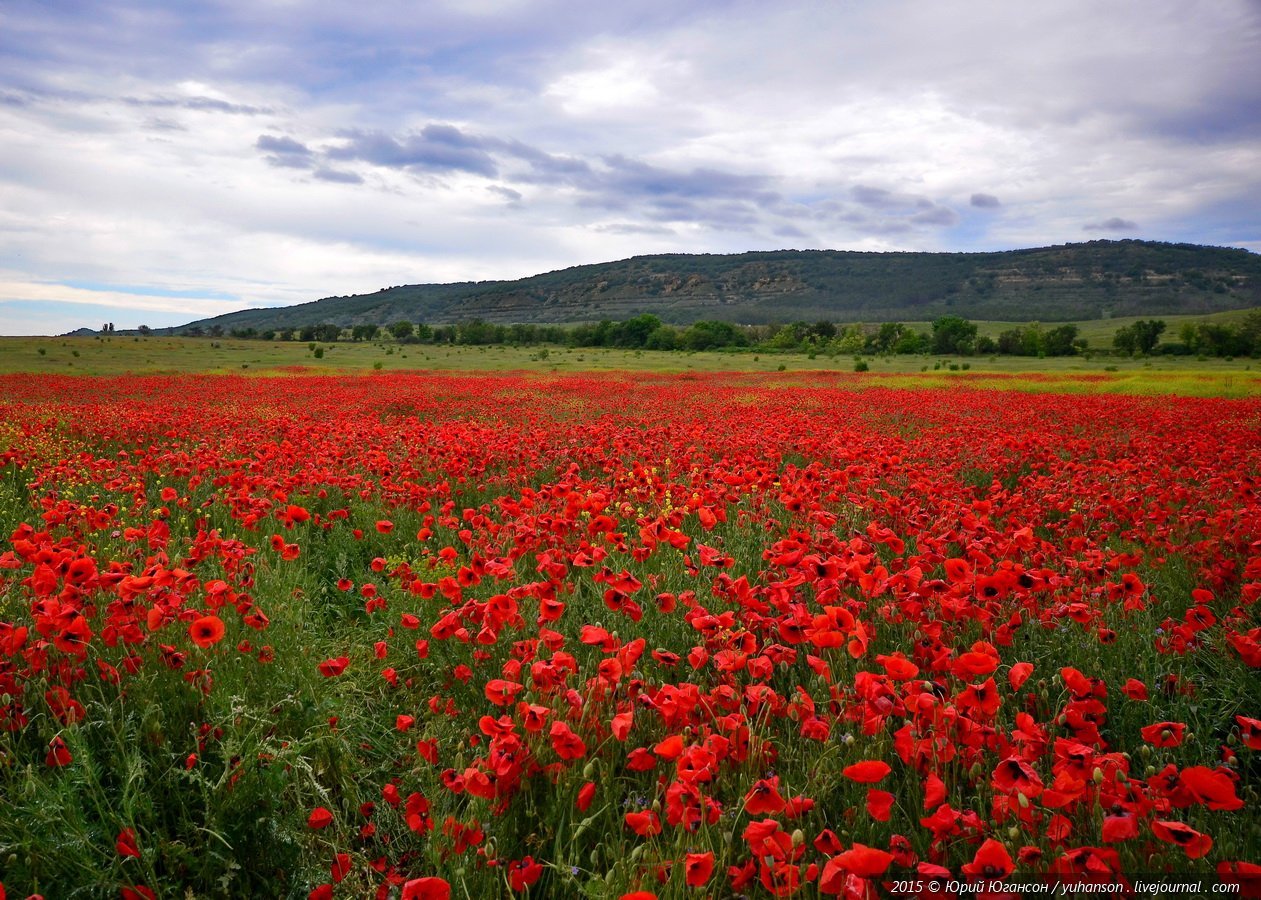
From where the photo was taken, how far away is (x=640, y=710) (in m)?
2.52

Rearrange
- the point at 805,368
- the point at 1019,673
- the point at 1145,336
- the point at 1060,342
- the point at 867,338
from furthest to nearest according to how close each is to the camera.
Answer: the point at 867,338 < the point at 1060,342 < the point at 1145,336 < the point at 805,368 < the point at 1019,673

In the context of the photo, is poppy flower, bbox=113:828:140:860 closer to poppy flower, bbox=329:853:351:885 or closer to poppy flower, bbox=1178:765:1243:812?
poppy flower, bbox=329:853:351:885

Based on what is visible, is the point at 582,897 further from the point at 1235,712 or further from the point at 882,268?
the point at 882,268

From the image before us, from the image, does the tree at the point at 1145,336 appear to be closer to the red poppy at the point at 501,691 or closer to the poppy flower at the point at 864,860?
the red poppy at the point at 501,691

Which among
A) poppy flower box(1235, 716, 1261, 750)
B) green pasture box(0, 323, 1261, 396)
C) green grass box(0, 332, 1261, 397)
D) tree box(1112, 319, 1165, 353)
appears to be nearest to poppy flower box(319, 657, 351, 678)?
poppy flower box(1235, 716, 1261, 750)

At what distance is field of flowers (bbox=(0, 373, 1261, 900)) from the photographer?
1.85 metres

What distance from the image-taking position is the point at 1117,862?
1669 millimetres

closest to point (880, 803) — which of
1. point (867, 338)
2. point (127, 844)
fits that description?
point (127, 844)

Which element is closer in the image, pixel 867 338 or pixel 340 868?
pixel 340 868

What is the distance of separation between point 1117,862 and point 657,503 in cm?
390

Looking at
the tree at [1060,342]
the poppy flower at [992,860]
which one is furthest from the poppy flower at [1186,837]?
the tree at [1060,342]

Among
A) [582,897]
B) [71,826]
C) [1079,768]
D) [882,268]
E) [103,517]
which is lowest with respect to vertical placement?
[582,897]

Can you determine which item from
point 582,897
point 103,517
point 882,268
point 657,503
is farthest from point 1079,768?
point 882,268

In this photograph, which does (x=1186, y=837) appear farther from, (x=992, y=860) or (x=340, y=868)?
(x=340, y=868)
